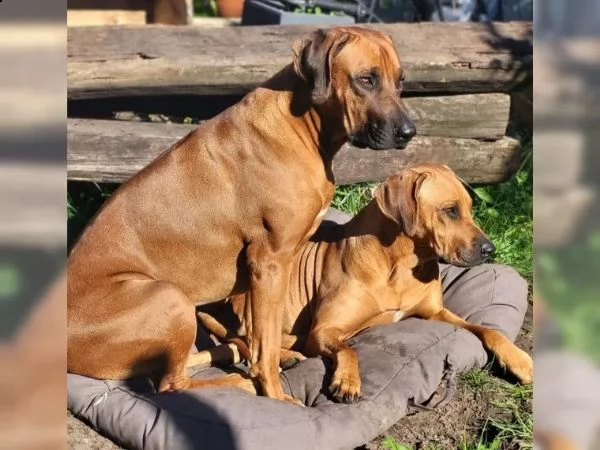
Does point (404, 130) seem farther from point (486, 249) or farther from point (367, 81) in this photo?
point (486, 249)

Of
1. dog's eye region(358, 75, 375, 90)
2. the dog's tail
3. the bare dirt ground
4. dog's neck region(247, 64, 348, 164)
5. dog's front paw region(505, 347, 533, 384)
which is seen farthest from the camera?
the dog's tail

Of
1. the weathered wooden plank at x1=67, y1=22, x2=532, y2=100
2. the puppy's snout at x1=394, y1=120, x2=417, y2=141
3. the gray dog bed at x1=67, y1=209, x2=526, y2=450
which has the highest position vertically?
the puppy's snout at x1=394, y1=120, x2=417, y2=141

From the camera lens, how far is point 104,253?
4289 millimetres

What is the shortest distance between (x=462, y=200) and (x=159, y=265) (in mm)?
1598

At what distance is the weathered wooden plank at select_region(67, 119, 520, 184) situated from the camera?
6105 mm

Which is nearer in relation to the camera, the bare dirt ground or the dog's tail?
the bare dirt ground

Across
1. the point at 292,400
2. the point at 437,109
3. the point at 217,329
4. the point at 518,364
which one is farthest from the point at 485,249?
the point at 437,109

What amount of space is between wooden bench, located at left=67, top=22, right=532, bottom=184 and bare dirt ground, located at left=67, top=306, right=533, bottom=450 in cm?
231

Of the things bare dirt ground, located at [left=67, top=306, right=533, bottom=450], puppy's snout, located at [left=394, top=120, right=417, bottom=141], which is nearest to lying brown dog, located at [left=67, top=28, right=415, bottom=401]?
puppy's snout, located at [left=394, top=120, right=417, bottom=141]

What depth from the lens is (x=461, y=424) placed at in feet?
13.8

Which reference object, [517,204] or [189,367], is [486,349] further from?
[517,204]

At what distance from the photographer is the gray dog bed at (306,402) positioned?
12.5 feet

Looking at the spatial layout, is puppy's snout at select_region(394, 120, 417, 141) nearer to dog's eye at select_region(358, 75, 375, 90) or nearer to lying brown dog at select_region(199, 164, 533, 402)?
dog's eye at select_region(358, 75, 375, 90)

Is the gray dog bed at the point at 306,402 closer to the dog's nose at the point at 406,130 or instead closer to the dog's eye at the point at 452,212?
the dog's eye at the point at 452,212
